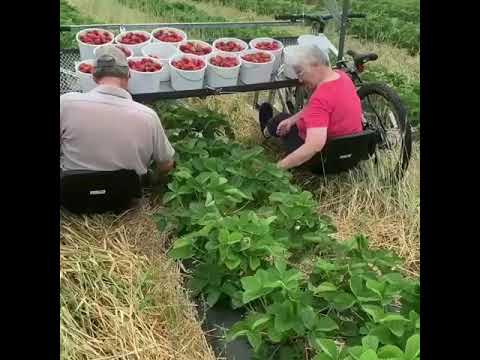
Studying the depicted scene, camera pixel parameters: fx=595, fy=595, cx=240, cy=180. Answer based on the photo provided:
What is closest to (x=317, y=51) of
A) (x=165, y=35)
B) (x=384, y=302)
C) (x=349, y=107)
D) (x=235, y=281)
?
(x=349, y=107)

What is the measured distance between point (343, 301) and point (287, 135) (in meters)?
2.02

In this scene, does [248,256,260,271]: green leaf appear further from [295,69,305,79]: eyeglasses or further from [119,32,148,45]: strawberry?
[119,32,148,45]: strawberry

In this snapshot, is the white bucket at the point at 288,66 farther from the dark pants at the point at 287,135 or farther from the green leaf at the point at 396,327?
the green leaf at the point at 396,327

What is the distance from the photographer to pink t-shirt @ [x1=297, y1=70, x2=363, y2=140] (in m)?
3.59

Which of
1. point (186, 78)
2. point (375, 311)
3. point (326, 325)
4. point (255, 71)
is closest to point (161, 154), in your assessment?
point (186, 78)

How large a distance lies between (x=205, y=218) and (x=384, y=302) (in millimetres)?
913

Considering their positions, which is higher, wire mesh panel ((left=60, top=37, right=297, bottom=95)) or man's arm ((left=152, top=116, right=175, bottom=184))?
wire mesh panel ((left=60, top=37, right=297, bottom=95))

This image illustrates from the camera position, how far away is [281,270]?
2.27 meters

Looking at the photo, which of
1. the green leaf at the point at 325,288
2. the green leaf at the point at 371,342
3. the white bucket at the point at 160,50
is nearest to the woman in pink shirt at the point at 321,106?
the white bucket at the point at 160,50

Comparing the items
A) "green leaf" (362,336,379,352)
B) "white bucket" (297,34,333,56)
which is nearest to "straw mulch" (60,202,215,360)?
"green leaf" (362,336,379,352)

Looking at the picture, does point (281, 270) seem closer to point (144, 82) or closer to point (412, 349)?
point (412, 349)

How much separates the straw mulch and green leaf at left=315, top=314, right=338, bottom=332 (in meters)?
0.53

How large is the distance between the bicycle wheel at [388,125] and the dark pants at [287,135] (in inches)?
19.1

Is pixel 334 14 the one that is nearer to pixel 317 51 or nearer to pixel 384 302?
pixel 317 51
